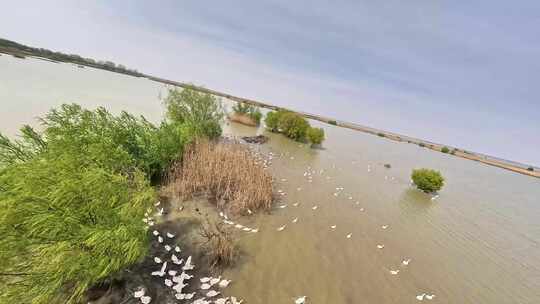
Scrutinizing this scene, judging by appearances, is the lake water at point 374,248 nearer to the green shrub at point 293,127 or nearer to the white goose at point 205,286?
the white goose at point 205,286

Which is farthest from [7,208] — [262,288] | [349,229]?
[349,229]

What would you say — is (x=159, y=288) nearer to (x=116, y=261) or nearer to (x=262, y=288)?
(x=116, y=261)

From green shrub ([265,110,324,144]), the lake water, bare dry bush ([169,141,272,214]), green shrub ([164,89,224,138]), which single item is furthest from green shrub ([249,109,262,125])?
bare dry bush ([169,141,272,214])

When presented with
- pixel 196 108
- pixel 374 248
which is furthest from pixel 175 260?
pixel 196 108

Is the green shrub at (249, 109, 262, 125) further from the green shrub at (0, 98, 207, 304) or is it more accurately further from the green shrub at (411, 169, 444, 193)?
the green shrub at (0, 98, 207, 304)

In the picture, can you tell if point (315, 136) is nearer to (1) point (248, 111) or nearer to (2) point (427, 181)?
(1) point (248, 111)

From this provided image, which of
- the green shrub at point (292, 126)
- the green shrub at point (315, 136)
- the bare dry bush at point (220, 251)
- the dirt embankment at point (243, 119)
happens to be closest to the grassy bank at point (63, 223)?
the bare dry bush at point (220, 251)
